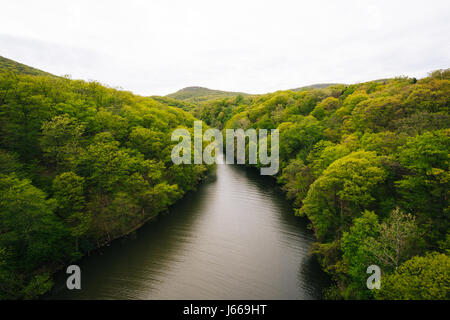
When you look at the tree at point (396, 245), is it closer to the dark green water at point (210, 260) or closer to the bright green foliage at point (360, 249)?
the bright green foliage at point (360, 249)

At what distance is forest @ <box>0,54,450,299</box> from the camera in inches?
461

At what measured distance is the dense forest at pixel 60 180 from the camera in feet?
44.7

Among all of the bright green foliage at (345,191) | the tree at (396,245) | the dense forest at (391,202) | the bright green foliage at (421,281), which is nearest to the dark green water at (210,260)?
the dense forest at (391,202)

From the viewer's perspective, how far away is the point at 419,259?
9.59 m

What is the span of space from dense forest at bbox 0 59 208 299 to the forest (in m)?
0.10

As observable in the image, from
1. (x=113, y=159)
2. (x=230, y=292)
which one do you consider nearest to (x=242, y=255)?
(x=230, y=292)

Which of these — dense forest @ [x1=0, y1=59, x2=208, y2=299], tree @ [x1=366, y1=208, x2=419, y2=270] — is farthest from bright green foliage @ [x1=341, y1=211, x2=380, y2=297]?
dense forest @ [x1=0, y1=59, x2=208, y2=299]

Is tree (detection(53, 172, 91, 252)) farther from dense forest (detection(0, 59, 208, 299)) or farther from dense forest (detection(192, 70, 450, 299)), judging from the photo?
dense forest (detection(192, 70, 450, 299))

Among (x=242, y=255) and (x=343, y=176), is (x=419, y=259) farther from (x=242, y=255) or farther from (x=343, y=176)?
(x=242, y=255)

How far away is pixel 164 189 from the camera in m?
25.6

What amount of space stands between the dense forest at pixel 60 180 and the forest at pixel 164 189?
102 mm

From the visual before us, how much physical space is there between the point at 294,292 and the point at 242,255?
581 cm

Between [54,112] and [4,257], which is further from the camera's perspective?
[54,112]

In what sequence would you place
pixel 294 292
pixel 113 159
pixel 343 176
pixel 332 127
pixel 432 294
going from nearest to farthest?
pixel 432 294 < pixel 294 292 < pixel 343 176 < pixel 113 159 < pixel 332 127
